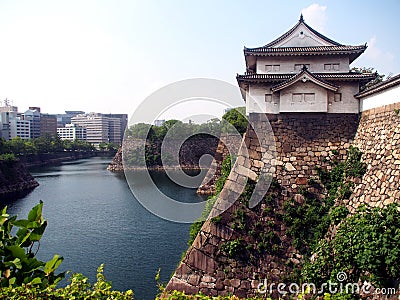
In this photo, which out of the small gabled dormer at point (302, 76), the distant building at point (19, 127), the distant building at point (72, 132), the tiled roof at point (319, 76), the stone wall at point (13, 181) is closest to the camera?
the tiled roof at point (319, 76)

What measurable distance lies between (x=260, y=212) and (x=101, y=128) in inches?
4037

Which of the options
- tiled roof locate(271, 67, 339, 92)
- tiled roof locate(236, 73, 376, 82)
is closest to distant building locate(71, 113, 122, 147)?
tiled roof locate(236, 73, 376, 82)

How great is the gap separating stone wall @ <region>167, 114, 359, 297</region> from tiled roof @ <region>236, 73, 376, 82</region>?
1.06 meters

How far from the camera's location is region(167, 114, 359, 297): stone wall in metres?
9.00

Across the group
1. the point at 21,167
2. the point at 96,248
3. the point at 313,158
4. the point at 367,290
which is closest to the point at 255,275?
the point at 367,290

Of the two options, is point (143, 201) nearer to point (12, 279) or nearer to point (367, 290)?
point (367, 290)

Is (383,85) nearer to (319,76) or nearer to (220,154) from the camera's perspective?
(319,76)

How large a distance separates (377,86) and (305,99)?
6.23 feet

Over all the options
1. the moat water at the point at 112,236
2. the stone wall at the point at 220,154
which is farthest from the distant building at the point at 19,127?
the stone wall at the point at 220,154

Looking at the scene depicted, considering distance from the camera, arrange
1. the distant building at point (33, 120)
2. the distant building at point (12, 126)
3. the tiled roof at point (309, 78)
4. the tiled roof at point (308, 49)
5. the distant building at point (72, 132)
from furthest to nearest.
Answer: the distant building at point (72, 132) → the distant building at point (33, 120) → the distant building at point (12, 126) → the tiled roof at point (308, 49) → the tiled roof at point (309, 78)

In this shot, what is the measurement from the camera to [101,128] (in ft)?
350

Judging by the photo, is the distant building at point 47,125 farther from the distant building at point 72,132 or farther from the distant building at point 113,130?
the distant building at point 113,130

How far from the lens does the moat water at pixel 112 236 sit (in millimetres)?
12305

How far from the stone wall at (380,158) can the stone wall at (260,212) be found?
925 millimetres
